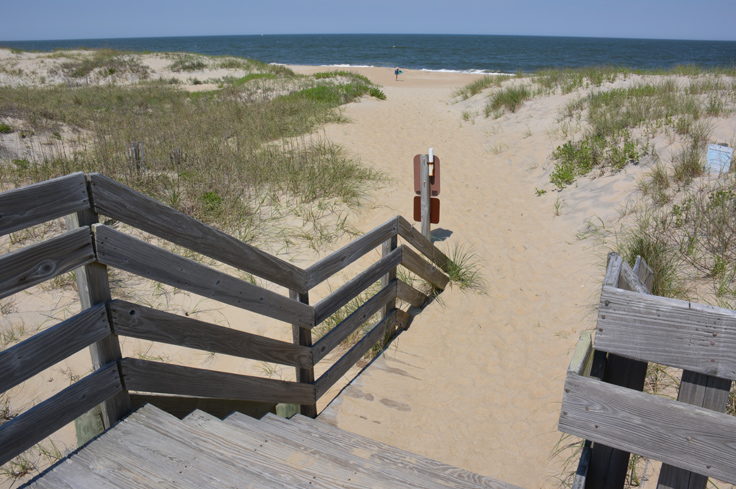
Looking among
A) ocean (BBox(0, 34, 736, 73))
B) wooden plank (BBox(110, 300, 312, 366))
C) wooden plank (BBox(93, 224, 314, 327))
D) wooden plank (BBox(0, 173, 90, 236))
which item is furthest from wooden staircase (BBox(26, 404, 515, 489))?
ocean (BBox(0, 34, 736, 73))

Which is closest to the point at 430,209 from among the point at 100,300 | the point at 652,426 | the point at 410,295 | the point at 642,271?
the point at 410,295

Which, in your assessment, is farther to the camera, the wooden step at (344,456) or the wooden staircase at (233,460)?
the wooden step at (344,456)

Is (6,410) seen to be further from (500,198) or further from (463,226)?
(500,198)

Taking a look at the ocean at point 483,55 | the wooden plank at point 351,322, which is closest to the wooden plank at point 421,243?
the wooden plank at point 351,322

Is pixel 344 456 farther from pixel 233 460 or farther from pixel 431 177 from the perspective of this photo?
pixel 431 177

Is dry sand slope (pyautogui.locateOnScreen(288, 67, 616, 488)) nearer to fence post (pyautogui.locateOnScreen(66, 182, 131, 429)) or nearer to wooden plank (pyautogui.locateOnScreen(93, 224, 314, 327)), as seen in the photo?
wooden plank (pyautogui.locateOnScreen(93, 224, 314, 327))

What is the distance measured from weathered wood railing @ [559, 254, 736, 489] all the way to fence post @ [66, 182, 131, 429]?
6.14 feet

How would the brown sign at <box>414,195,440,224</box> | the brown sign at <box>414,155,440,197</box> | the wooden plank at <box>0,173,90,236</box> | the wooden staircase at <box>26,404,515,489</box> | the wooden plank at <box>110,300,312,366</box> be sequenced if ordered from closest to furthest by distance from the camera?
1. the wooden plank at <box>0,173,90,236</box>
2. the wooden staircase at <box>26,404,515,489</box>
3. the wooden plank at <box>110,300,312,366</box>
4. the brown sign at <box>414,155,440,197</box>
5. the brown sign at <box>414,195,440,224</box>

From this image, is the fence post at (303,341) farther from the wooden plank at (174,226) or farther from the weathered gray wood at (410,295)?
the weathered gray wood at (410,295)

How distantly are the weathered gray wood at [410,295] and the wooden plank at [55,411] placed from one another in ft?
10.8

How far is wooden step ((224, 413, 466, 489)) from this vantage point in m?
2.61

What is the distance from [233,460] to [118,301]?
0.85 meters

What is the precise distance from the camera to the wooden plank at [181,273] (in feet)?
7.19

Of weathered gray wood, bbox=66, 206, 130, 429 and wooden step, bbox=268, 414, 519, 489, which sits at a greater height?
weathered gray wood, bbox=66, 206, 130, 429
